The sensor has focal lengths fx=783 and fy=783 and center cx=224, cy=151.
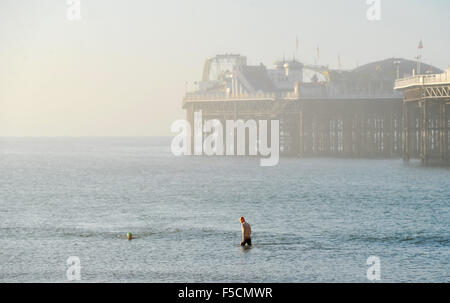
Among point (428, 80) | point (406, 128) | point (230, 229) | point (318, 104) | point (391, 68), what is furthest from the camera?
point (391, 68)

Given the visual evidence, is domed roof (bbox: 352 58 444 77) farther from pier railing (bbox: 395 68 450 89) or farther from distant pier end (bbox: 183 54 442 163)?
pier railing (bbox: 395 68 450 89)

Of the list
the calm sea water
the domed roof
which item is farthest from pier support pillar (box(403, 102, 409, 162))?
the domed roof

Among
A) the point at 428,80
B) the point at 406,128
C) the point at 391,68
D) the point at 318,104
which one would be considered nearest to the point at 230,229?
the point at 428,80

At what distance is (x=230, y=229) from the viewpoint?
184 feet

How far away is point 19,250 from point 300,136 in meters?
112

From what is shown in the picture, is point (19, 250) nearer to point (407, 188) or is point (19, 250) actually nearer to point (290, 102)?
point (407, 188)

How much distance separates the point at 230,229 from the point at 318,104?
336 feet

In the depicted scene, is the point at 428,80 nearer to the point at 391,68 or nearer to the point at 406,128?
the point at 406,128

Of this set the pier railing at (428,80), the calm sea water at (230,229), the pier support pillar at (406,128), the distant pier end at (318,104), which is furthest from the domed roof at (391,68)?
the calm sea water at (230,229)

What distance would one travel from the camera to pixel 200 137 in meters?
194

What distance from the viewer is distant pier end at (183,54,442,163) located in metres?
153

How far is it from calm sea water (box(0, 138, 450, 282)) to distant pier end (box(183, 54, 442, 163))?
47.8m

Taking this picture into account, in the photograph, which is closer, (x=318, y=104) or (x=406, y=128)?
(x=406, y=128)
